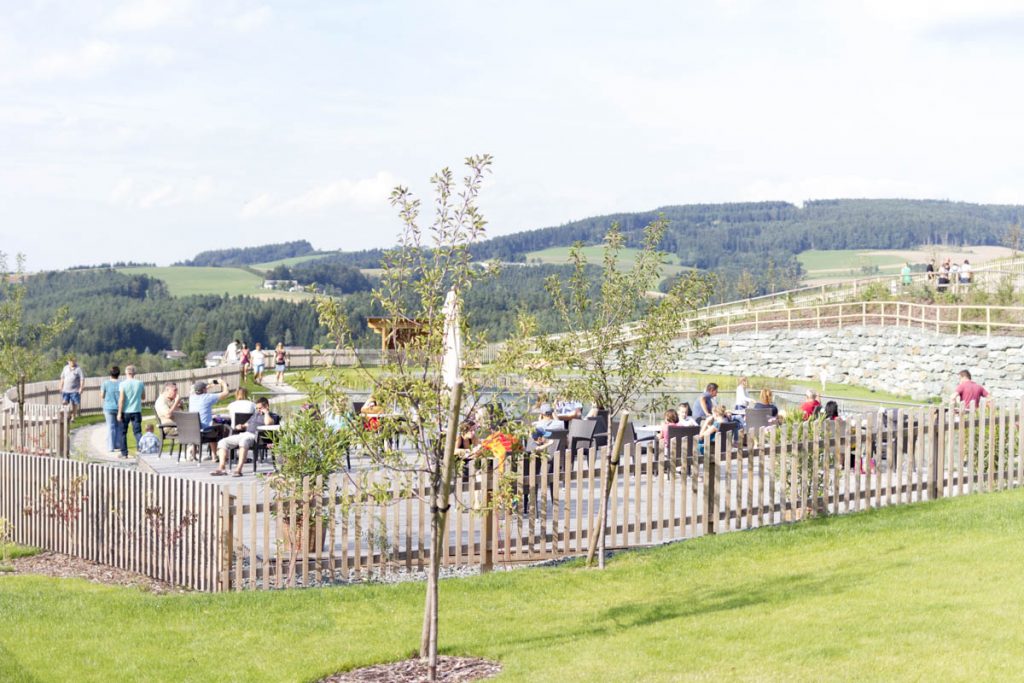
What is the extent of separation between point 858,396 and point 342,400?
102ft

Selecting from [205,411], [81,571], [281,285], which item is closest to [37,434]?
[205,411]

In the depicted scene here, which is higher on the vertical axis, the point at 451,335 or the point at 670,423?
the point at 451,335

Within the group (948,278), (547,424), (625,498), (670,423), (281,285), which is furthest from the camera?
(281,285)

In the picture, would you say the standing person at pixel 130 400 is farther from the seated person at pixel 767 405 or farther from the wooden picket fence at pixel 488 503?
the seated person at pixel 767 405

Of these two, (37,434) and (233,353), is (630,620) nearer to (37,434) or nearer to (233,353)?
(37,434)

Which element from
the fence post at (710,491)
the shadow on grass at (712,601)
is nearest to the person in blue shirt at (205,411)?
the fence post at (710,491)

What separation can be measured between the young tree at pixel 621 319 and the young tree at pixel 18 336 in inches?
577

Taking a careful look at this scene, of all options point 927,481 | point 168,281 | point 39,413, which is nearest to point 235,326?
point 168,281

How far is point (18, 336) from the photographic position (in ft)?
84.1

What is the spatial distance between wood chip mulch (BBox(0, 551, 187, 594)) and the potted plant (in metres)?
1.27

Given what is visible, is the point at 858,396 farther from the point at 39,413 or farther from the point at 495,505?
the point at 495,505

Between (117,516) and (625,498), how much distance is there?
5.15 meters

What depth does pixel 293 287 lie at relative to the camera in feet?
468

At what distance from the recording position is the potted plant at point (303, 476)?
1081 centimetres
